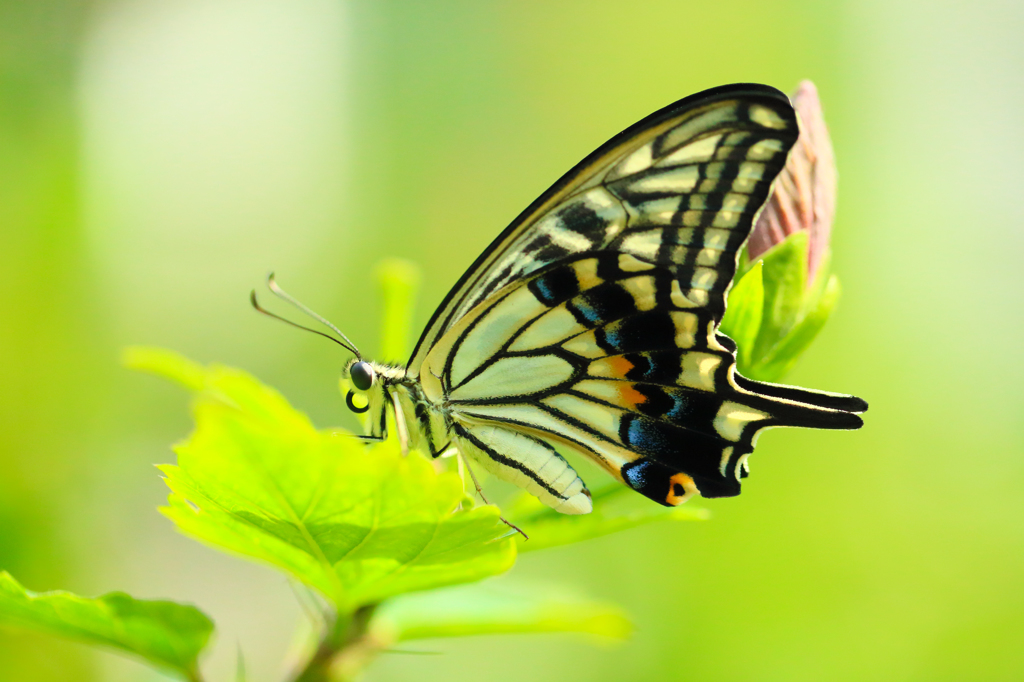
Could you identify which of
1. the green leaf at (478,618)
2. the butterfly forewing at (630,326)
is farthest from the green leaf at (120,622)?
the butterfly forewing at (630,326)

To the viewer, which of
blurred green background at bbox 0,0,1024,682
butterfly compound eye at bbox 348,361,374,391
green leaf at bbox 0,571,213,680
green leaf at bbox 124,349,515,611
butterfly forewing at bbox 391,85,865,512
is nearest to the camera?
green leaf at bbox 124,349,515,611

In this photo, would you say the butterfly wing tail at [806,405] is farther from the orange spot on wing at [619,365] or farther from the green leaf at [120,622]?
the green leaf at [120,622]

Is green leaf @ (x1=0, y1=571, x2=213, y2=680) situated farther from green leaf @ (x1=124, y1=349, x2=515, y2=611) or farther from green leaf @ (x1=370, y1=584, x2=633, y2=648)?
green leaf @ (x1=370, y1=584, x2=633, y2=648)

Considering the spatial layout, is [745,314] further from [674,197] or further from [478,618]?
[478,618]

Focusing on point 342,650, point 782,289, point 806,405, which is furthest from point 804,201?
point 342,650

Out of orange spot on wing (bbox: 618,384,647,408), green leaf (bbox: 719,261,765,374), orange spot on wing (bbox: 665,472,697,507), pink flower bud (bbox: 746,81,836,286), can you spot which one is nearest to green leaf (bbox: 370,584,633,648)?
orange spot on wing (bbox: 665,472,697,507)
